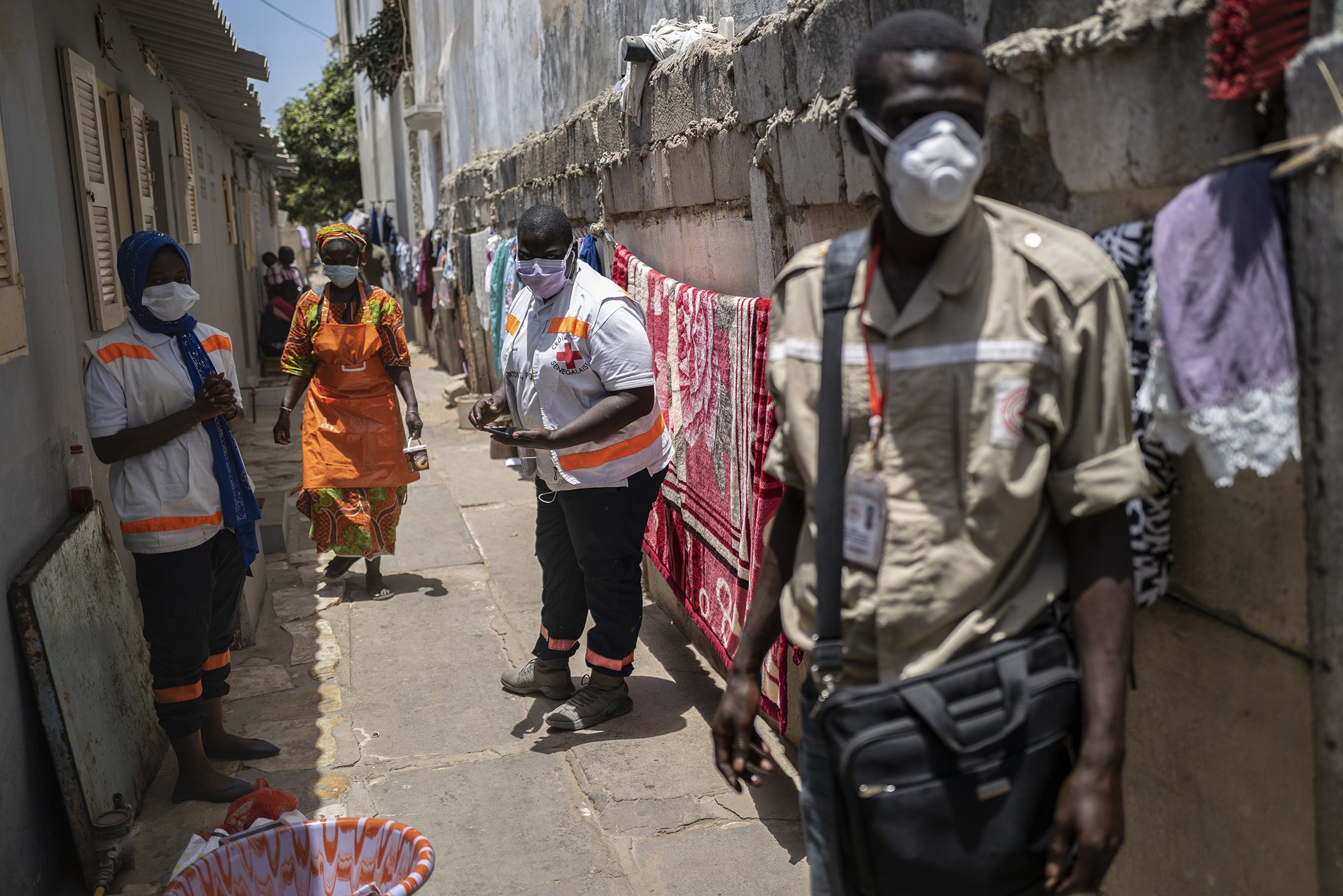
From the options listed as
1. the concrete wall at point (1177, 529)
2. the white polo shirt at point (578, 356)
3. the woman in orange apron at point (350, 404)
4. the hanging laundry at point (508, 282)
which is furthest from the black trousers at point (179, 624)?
the hanging laundry at point (508, 282)

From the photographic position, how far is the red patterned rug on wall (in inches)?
144

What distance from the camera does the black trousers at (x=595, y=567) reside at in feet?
13.4

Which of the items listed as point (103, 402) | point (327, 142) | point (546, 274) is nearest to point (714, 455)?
point (546, 274)

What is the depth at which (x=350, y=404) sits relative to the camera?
5.71 m

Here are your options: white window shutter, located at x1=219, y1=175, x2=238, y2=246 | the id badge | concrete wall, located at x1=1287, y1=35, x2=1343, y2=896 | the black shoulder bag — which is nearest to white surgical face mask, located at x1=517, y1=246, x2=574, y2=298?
the id badge

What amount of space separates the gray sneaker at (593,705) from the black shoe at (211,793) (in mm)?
1083

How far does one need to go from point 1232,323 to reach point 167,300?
3077mm

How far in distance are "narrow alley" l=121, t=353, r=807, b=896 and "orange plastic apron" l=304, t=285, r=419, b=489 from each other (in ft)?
2.22

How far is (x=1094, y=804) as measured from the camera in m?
1.61

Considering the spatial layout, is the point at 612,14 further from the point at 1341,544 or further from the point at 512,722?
the point at 1341,544

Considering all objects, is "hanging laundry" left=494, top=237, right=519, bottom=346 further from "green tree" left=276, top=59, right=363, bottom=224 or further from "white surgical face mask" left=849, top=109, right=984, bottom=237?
"green tree" left=276, top=59, right=363, bottom=224

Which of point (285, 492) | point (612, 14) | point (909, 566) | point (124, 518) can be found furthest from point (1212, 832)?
point (285, 492)

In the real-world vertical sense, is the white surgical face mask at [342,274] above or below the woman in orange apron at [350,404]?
above

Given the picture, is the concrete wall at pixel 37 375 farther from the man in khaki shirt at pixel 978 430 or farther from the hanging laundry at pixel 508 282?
the hanging laundry at pixel 508 282
